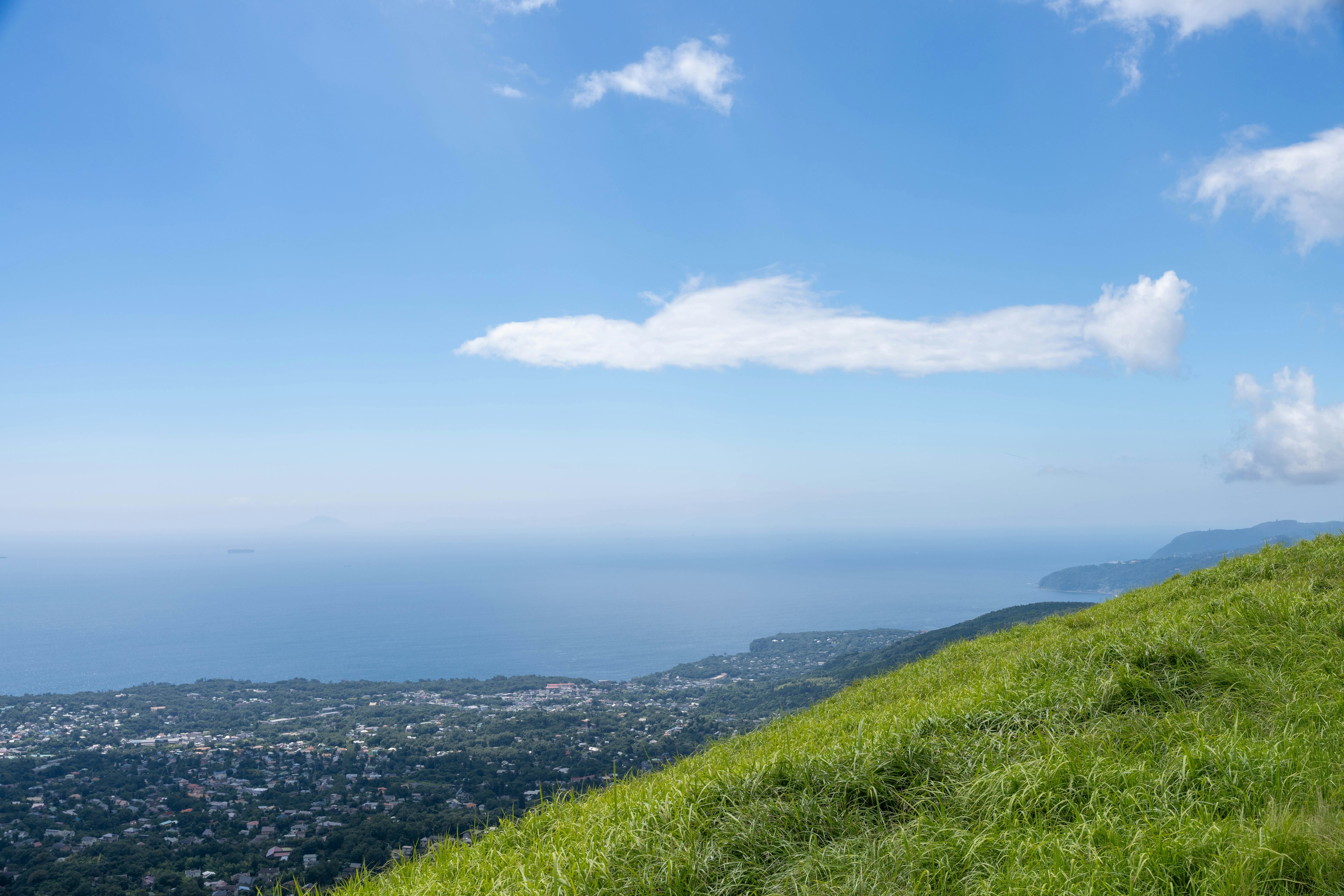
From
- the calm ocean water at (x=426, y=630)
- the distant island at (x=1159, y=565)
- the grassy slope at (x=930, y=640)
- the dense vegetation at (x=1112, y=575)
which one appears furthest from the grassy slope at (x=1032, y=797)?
the dense vegetation at (x=1112, y=575)

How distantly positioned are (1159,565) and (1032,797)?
515 feet

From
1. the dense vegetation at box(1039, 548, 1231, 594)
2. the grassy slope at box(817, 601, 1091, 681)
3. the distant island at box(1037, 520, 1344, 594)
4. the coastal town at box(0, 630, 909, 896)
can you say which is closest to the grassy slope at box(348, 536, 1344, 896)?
the coastal town at box(0, 630, 909, 896)

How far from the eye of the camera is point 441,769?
104ft

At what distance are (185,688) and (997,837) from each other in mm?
86864

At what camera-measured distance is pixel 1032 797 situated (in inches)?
146

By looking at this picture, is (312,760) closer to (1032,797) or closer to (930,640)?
(930,640)

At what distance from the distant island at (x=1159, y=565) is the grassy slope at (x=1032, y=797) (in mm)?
85011

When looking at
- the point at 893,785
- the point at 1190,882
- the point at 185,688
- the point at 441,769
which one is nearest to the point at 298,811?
the point at 441,769

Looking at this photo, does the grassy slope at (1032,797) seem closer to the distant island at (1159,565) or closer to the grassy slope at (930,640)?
the grassy slope at (930,640)

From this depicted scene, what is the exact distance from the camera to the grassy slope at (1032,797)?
2.95 m

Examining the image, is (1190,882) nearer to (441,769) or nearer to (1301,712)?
(1301,712)

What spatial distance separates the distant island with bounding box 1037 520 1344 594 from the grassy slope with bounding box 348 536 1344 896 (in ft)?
279

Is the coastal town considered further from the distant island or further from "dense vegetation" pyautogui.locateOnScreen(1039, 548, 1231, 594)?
"dense vegetation" pyautogui.locateOnScreen(1039, 548, 1231, 594)

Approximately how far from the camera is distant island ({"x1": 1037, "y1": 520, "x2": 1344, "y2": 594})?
109938 millimetres
